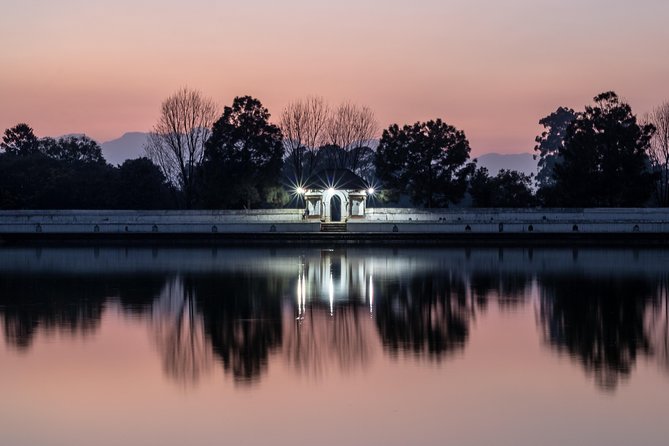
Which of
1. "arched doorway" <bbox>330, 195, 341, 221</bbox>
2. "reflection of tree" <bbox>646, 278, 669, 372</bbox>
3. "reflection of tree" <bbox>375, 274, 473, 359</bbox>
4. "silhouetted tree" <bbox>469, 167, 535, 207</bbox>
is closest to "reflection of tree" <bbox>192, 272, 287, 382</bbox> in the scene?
"reflection of tree" <bbox>375, 274, 473, 359</bbox>

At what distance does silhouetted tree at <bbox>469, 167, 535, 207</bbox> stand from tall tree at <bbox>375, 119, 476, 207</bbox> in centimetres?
97

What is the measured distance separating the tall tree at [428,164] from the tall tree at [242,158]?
24.8 feet

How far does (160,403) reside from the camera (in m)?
12.9

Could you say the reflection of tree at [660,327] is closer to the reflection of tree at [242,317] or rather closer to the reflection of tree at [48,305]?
the reflection of tree at [242,317]

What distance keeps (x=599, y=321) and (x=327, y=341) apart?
6233 mm

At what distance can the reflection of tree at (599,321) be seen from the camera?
15.8m

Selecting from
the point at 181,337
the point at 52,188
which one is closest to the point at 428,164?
the point at 52,188

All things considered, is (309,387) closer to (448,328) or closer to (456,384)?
(456,384)

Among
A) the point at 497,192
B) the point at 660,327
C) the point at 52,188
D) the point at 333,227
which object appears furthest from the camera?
the point at 52,188

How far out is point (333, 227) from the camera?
60.7 meters

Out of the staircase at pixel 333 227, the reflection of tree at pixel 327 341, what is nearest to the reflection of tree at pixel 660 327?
the reflection of tree at pixel 327 341

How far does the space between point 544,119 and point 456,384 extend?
14389 cm

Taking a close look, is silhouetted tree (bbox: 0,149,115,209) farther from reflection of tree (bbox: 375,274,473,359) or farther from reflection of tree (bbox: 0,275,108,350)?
→ reflection of tree (bbox: 375,274,473,359)

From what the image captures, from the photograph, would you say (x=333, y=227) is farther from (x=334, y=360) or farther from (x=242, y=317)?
(x=334, y=360)
